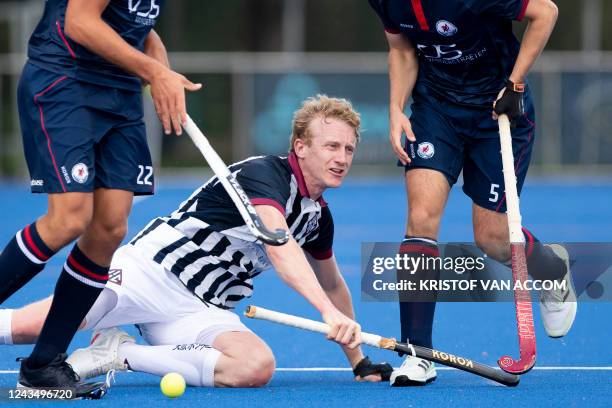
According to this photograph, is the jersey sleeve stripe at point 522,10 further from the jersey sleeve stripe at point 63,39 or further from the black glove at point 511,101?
the jersey sleeve stripe at point 63,39

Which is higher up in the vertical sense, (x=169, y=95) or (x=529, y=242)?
(x=169, y=95)

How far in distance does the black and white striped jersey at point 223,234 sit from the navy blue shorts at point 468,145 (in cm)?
55

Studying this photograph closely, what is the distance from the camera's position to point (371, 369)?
509cm

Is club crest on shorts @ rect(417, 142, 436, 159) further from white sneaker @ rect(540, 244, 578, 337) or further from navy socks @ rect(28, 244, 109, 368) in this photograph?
navy socks @ rect(28, 244, 109, 368)

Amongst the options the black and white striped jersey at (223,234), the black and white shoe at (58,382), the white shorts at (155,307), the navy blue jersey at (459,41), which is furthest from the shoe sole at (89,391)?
the navy blue jersey at (459,41)

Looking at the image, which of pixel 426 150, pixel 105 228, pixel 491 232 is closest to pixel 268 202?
pixel 105 228

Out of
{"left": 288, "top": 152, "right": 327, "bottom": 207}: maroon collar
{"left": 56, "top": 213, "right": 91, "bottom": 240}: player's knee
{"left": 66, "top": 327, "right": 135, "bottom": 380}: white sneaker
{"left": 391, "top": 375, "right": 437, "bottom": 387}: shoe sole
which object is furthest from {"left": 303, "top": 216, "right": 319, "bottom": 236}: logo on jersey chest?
{"left": 56, "top": 213, "right": 91, "bottom": 240}: player's knee

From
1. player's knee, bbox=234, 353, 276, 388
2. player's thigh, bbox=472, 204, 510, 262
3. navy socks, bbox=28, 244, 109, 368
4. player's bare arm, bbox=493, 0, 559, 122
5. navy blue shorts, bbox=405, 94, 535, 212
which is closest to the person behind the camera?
navy socks, bbox=28, 244, 109, 368

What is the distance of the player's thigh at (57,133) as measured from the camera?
435 centimetres

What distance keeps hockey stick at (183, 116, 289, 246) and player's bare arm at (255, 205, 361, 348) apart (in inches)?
3.9

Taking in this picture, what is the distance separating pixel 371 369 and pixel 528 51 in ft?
4.67

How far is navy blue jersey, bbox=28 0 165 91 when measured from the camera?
445 cm

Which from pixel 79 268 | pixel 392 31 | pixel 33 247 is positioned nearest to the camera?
pixel 33 247

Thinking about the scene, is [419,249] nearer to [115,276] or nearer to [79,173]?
[115,276]
